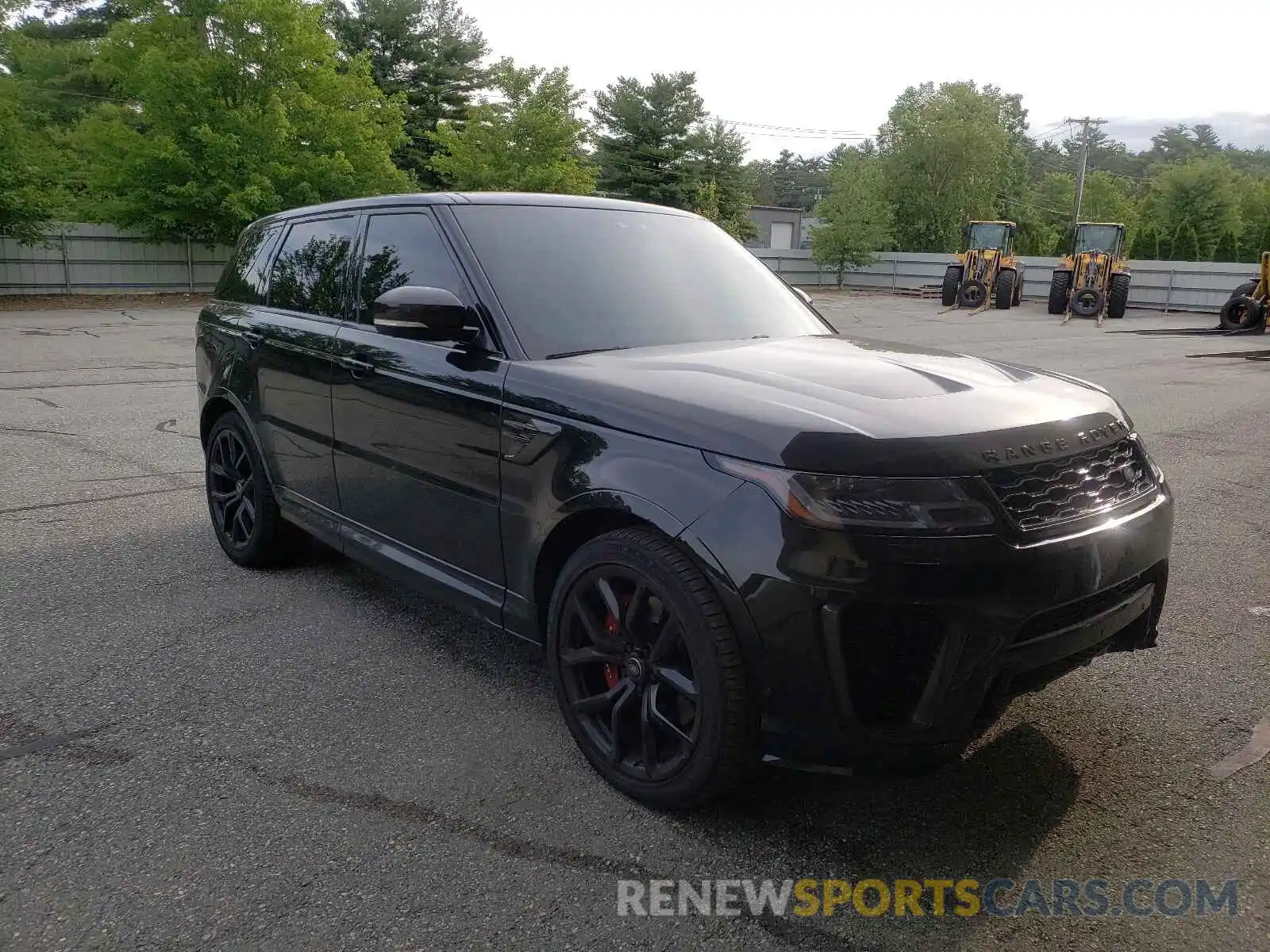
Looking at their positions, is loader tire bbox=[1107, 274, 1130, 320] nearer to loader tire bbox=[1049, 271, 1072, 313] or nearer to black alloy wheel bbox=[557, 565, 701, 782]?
loader tire bbox=[1049, 271, 1072, 313]

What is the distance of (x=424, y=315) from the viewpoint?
10.3 feet

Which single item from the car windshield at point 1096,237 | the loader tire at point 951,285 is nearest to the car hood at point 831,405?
the loader tire at point 951,285

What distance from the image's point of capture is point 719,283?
396 cm

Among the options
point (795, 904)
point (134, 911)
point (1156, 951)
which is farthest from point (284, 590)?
point (1156, 951)

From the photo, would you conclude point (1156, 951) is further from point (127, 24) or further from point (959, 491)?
point (127, 24)

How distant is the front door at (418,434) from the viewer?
326 cm

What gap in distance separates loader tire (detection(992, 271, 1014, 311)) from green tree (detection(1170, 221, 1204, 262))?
15365mm

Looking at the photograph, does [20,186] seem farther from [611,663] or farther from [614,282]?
[611,663]

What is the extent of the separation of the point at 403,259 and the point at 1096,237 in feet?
97.2

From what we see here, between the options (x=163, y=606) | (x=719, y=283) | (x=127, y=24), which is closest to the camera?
(x=719, y=283)

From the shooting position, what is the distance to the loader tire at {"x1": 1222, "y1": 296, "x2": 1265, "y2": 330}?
72.7 feet

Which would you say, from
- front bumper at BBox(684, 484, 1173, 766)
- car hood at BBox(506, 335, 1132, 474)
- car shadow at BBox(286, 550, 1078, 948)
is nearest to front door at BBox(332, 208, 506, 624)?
car hood at BBox(506, 335, 1132, 474)

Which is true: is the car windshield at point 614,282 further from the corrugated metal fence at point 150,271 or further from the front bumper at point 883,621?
the corrugated metal fence at point 150,271

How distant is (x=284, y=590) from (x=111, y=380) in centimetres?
883
